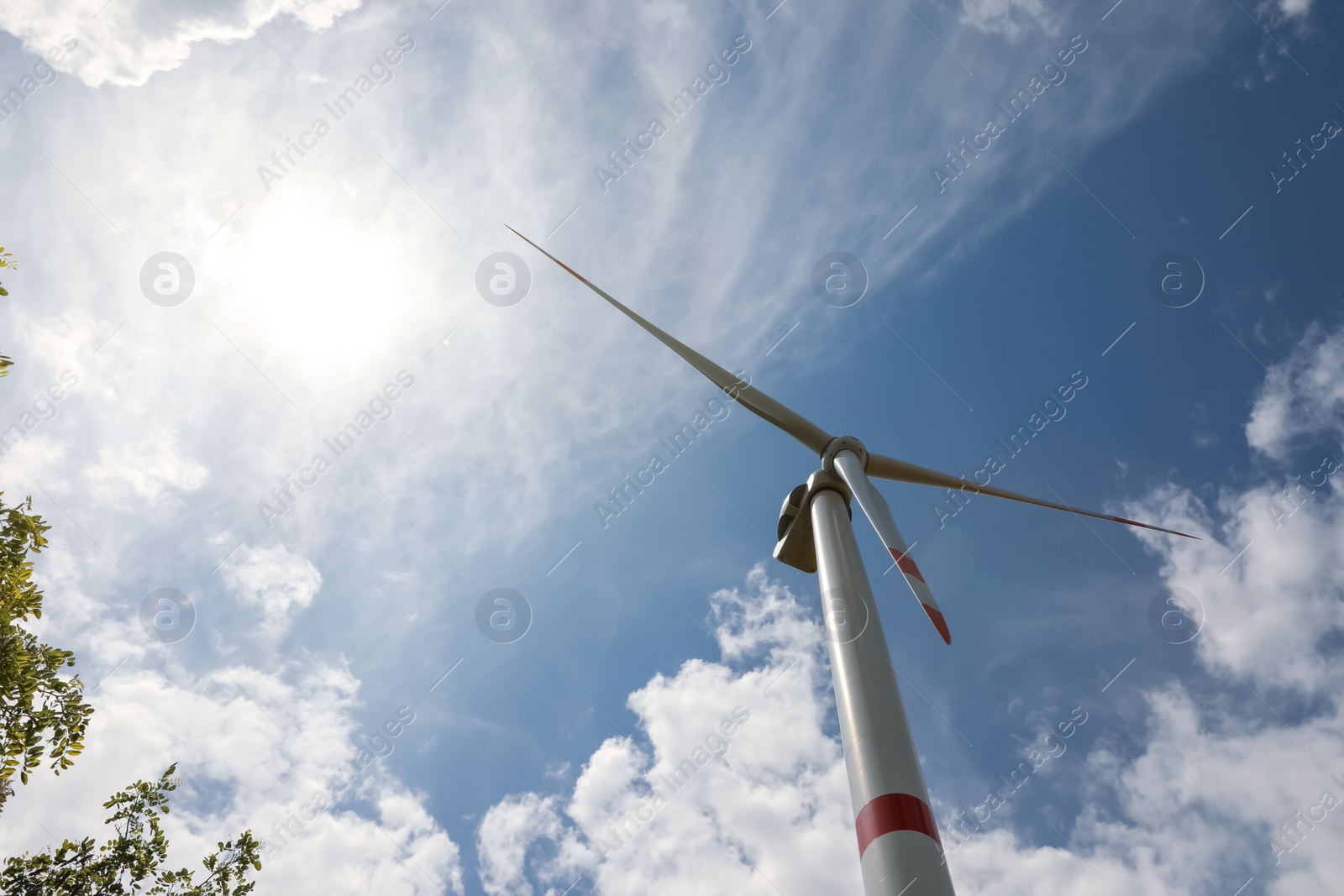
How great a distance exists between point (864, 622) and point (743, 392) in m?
10.8

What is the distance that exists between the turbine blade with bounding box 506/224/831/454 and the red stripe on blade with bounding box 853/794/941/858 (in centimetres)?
1243

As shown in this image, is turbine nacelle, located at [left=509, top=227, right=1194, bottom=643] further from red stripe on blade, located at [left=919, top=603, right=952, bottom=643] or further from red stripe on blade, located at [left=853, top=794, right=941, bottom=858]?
red stripe on blade, located at [left=853, top=794, right=941, bottom=858]

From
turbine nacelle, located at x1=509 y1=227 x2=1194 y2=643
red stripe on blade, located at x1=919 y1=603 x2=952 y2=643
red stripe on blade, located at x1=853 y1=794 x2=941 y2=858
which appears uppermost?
turbine nacelle, located at x1=509 y1=227 x2=1194 y2=643

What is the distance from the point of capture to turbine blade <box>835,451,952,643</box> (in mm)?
15617

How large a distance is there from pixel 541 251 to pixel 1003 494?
1667cm

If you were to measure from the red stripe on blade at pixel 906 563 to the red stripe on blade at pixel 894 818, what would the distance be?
549cm

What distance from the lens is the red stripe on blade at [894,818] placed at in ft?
37.9

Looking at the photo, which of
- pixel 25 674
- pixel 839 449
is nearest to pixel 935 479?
pixel 839 449

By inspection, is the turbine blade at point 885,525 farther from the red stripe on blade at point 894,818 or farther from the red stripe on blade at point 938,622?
the red stripe on blade at point 894,818

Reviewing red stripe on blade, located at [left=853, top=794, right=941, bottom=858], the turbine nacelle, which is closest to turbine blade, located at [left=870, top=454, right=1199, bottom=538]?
the turbine nacelle

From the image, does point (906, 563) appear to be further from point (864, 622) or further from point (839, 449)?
point (839, 449)

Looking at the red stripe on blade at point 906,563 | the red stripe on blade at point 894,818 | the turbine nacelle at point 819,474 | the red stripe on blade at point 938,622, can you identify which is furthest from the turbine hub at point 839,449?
the red stripe on blade at point 894,818

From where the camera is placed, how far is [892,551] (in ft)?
57.3

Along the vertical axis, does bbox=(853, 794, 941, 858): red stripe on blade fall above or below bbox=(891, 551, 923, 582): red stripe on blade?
below
